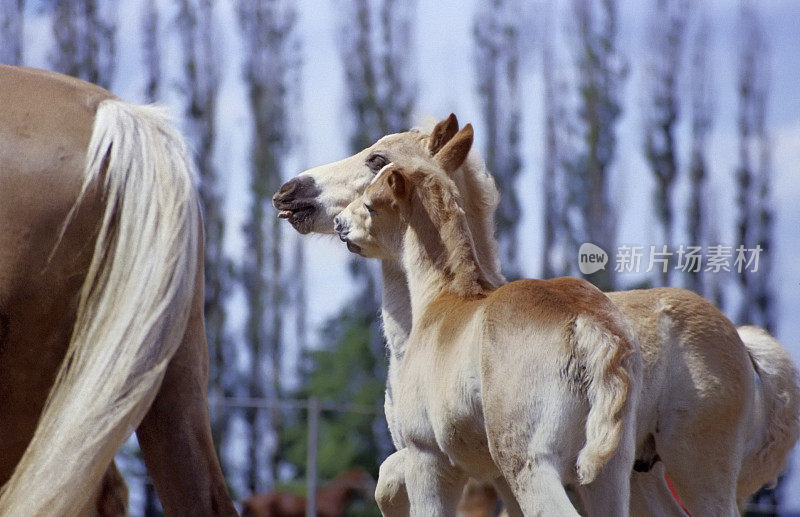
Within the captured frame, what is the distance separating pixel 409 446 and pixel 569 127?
13272 mm

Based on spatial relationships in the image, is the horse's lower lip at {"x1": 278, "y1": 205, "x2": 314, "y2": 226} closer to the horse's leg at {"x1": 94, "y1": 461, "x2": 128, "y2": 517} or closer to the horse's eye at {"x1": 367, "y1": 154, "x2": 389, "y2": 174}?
the horse's eye at {"x1": 367, "y1": 154, "x2": 389, "y2": 174}

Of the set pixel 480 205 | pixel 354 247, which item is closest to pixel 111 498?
pixel 354 247

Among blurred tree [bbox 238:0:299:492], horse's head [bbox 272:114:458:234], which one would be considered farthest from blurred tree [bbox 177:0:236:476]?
horse's head [bbox 272:114:458:234]

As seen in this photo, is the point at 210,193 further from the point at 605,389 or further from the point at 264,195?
the point at 605,389

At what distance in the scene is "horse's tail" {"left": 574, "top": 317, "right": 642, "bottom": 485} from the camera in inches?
98.3

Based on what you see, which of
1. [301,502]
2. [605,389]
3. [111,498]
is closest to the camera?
[111,498]

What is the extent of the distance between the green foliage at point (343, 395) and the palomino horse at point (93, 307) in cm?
1082

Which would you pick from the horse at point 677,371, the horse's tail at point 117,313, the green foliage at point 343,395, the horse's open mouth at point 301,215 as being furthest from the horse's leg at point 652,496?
the green foliage at point 343,395

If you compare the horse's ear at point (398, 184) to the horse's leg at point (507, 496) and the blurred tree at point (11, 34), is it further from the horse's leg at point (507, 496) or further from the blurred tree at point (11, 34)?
the blurred tree at point (11, 34)

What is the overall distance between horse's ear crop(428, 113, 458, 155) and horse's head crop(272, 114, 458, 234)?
30 mm

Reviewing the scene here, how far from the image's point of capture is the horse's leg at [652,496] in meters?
4.05

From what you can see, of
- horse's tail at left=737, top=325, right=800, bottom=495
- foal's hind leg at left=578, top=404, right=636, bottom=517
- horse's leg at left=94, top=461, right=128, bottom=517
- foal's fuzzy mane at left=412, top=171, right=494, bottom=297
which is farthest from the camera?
horse's tail at left=737, top=325, right=800, bottom=495

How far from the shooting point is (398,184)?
3.54 meters

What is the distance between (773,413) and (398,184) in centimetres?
198
